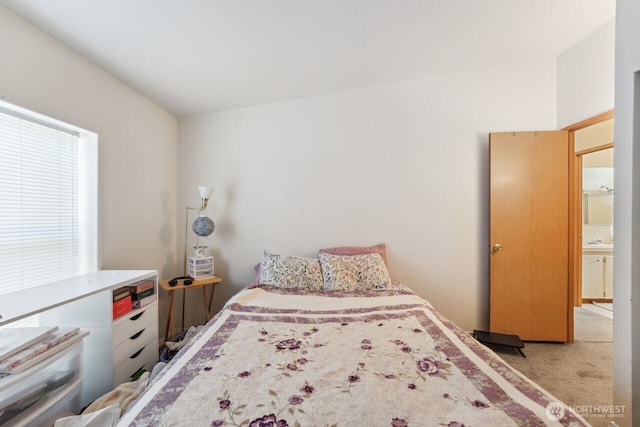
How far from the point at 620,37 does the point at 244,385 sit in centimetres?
239

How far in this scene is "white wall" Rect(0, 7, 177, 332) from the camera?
1.36 metres

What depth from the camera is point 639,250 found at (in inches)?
47.2

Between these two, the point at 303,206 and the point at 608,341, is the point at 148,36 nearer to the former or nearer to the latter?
the point at 303,206

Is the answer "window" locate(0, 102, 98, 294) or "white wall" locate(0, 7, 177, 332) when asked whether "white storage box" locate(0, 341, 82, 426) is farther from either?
"white wall" locate(0, 7, 177, 332)

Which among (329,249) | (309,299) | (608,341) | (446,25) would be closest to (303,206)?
(329,249)

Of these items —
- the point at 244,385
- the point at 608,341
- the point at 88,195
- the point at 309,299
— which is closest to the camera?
the point at 244,385

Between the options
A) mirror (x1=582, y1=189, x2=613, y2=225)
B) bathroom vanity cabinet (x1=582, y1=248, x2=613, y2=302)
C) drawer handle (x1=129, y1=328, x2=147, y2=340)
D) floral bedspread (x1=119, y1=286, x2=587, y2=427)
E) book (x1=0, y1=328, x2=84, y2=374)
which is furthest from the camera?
mirror (x1=582, y1=189, x2=613, y2=225)

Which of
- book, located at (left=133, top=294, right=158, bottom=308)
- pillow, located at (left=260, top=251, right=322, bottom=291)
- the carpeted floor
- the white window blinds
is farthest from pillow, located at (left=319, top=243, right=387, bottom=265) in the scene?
the white window blinds

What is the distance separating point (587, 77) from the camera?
221 centimetres

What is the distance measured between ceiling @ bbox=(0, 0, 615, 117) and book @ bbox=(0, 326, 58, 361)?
5.25 ft

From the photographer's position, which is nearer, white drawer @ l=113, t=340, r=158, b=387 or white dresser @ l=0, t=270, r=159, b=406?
white dresser @ l=0, t=270, r=159, b=406

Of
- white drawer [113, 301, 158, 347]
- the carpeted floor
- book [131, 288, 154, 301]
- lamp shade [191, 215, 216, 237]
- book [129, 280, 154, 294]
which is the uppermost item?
lamp shade [191, 215, 216, 237]

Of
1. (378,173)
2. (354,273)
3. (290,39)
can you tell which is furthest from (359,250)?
(290,39)

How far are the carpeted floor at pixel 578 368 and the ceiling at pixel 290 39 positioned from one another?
8.51ft
